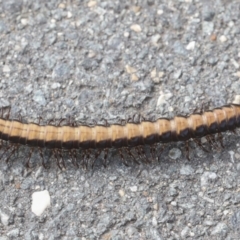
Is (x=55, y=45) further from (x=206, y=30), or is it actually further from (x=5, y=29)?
(x=206, y=30)

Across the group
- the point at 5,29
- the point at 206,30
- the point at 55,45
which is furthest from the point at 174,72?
the point at 5,29

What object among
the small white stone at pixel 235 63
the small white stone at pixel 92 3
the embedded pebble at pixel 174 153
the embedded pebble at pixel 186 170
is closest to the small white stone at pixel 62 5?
the small white stone at pixel 92 3

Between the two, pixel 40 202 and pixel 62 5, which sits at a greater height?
pixel 62 5

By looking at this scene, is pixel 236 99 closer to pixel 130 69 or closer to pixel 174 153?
pixel 174 153

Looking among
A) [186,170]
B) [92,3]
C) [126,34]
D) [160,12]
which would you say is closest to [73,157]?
[186,170]

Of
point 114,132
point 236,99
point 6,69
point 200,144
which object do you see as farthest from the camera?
point 6,69

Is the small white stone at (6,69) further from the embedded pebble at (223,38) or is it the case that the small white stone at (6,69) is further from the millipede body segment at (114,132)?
the embedded pebble at (223,38)

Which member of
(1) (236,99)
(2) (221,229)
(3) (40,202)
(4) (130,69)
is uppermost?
(4) (130,69)

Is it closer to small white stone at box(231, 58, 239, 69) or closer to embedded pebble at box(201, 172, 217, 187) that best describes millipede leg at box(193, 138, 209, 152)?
embedded pebble at box(201, 172, 217, 187)
